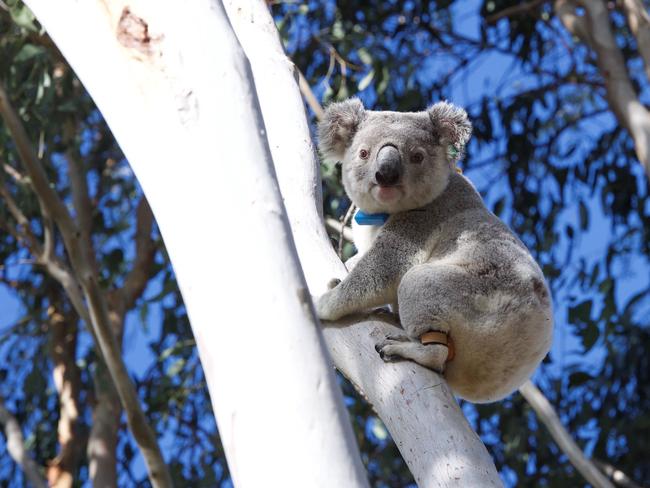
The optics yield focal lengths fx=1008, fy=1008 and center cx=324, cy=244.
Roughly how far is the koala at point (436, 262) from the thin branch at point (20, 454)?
2.03m

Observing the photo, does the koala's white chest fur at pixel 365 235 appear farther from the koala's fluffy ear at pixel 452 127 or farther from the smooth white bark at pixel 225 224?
the smooth white bark at pixel 225 224

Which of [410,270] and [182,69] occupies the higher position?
[182,69]

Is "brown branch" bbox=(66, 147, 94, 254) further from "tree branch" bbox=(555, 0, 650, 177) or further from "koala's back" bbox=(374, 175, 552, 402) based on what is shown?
"koala's back" bbox=(374, 175, 552, 402)

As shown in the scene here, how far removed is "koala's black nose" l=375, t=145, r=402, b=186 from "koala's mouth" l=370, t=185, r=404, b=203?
0.05ft

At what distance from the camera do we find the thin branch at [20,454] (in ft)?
14.0

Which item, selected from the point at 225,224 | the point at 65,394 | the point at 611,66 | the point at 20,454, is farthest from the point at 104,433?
the point at 225,224

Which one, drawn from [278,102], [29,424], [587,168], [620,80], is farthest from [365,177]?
[29,424]

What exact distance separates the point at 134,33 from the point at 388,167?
3.95 feet

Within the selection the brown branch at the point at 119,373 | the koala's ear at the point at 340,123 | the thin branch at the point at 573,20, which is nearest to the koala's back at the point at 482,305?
the koala's ear at the point at 340,123

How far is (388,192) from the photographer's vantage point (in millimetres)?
2811

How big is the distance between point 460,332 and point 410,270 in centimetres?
21

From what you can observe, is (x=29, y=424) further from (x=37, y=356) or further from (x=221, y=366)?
(x=221, y=366)

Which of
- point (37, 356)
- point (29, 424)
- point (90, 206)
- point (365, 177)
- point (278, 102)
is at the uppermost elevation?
point (278, 102)

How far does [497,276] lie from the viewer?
2641 mm
